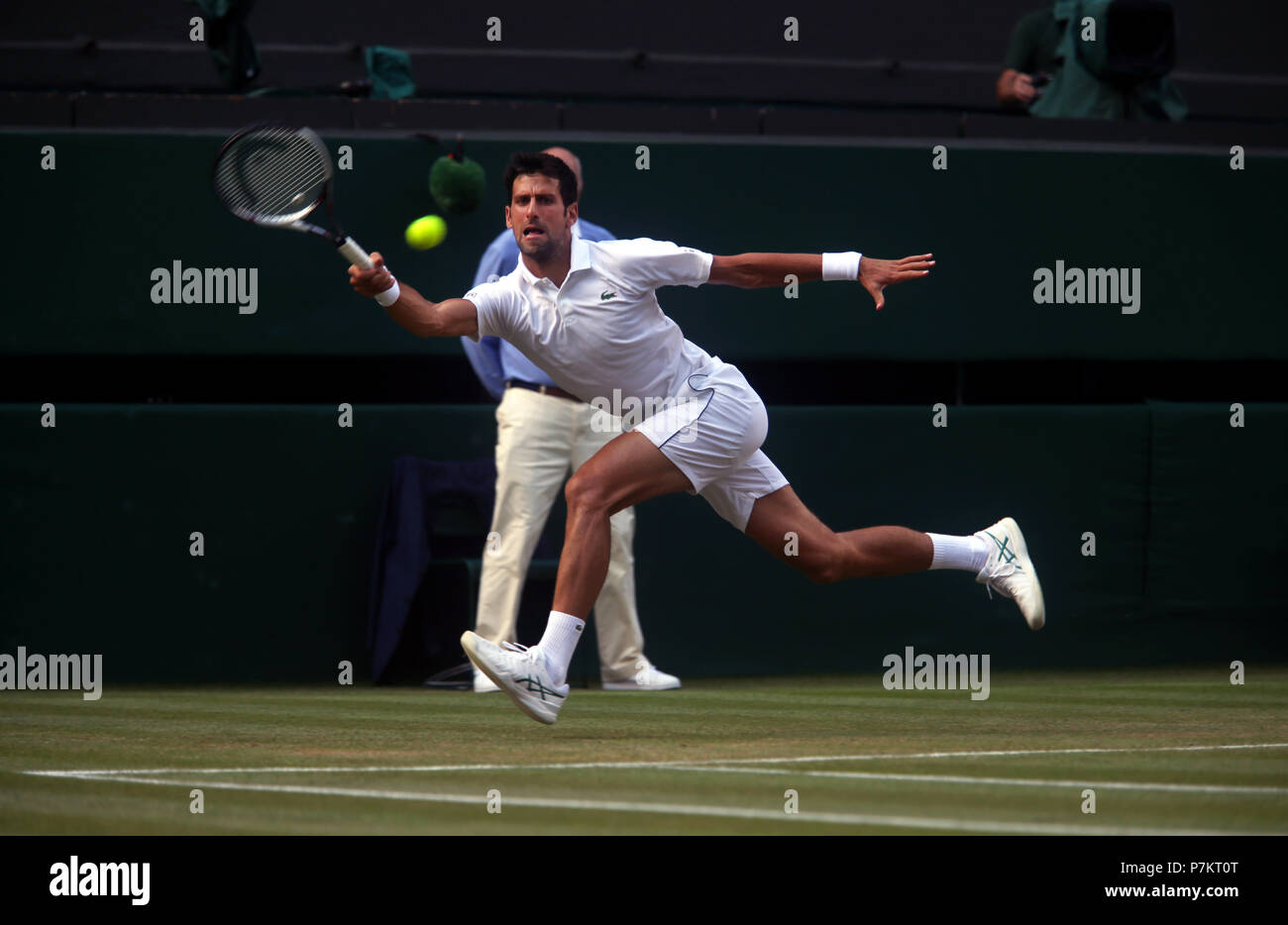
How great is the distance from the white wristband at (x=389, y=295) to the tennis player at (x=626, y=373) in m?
0.11

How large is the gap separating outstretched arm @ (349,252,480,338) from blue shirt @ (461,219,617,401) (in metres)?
1.71

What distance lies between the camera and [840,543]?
19.4 ft

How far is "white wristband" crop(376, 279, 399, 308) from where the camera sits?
5.06 meters

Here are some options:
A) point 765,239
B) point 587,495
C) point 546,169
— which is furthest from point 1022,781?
point 765,239

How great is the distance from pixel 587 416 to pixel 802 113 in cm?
265

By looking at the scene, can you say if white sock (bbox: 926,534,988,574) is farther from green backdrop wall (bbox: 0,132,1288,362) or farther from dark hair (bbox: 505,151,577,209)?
green backdrop wall (bbox: 0,132,1288,362)

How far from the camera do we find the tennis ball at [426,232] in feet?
26.2

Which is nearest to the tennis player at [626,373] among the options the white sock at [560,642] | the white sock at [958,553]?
the white sock at [560,642]

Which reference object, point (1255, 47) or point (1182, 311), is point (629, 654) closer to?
point (1182, 311)

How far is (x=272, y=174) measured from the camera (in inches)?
225

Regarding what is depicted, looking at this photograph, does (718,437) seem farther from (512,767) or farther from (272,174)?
(272,174)

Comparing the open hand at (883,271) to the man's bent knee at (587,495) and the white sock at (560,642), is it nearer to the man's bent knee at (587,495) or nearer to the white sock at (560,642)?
the man's bent knee at (587,495)

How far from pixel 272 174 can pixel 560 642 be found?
181 centimetres

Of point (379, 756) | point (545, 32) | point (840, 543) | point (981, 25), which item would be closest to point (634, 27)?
point (545, 32)
